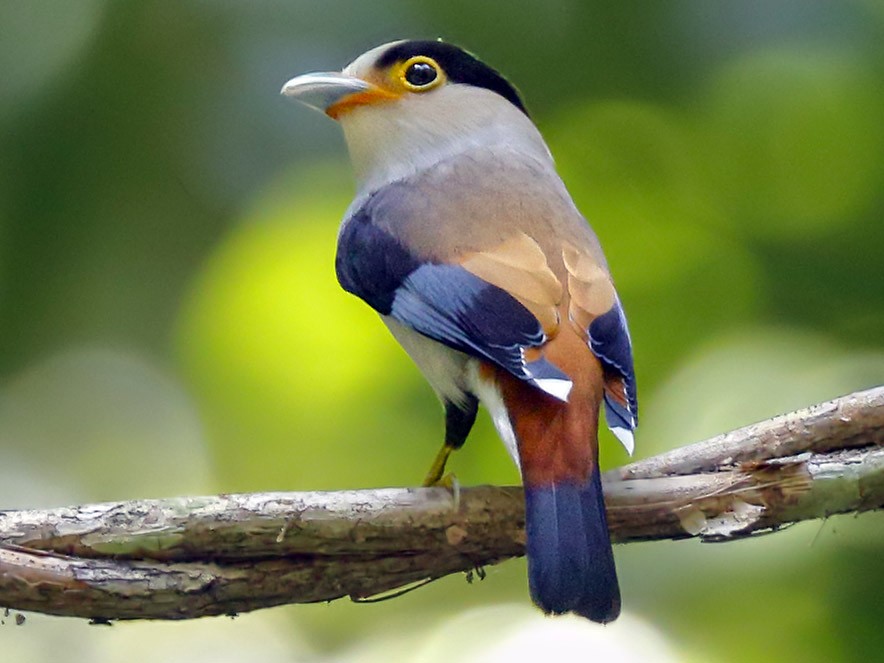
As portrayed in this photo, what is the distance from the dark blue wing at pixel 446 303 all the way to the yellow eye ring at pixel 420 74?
0.55 metres

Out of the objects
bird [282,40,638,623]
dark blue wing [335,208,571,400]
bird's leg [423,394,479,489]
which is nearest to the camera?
bird [282,40,638,623]

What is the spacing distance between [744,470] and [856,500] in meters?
0.21

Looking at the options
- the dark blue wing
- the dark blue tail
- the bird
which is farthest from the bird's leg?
the dark blue tail

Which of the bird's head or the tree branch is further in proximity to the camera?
the bird's head

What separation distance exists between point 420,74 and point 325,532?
1.57 metres

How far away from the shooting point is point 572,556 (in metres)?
2.12

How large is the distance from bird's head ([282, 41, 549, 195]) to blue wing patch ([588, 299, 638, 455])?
35.9 inches

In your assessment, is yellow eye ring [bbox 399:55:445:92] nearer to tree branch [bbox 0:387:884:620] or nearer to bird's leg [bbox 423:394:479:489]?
bird's leg [bbox 423:394:479:489]

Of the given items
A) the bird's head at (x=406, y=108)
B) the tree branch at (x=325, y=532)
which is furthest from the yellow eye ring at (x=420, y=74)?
the tree branch at (x=325, y=532)

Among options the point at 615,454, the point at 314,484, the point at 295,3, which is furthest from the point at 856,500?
the point at 295,3

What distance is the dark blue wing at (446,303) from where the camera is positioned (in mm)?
2330

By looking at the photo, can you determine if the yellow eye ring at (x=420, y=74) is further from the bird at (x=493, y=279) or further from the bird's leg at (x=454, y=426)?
the bird's leg at (x=454, y=426)

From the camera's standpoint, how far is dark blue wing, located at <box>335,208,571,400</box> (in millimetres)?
2330

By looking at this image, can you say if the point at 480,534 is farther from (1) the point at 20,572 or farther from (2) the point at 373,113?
(2) the point at 373,113
